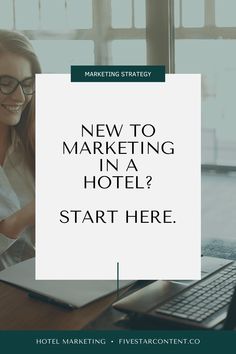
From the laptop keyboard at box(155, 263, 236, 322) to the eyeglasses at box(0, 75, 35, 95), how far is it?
0.78 m

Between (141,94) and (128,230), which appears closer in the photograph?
(128,230)

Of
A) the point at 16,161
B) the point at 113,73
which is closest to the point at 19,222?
the point at 16,161

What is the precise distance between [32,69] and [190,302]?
0.97m

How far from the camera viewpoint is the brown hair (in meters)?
1.85

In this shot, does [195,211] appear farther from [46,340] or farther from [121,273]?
[46,340]

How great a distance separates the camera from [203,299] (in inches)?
45.2

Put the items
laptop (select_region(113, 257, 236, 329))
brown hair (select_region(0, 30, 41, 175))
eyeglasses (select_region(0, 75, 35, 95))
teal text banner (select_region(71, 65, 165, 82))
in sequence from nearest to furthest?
laptop (select_region(113, 257, 236, 329)) < teal text banner (select_region(71, 65, 165, 82)) < eyeglasses (select_region(0, 75, 35, 95)) < brown hair (select_region(0, 30, 41, 175))

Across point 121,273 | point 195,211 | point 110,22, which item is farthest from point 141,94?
point 110,22

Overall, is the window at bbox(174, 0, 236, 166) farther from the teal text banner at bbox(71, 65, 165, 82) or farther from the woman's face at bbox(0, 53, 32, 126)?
the teal text banner at bbox(71, 65, 165, 82)

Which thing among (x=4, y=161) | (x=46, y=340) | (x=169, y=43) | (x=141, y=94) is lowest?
(x=46, y=340)

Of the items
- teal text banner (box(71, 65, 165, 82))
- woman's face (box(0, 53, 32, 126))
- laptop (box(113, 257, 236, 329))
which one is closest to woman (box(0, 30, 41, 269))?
woman's face (box(0, 53, 32, 126))

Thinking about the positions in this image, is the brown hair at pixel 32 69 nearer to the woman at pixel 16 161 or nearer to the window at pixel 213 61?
the woman at pixel 16 161

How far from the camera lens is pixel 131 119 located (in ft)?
4.72

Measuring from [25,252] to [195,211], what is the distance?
0.71 metres
